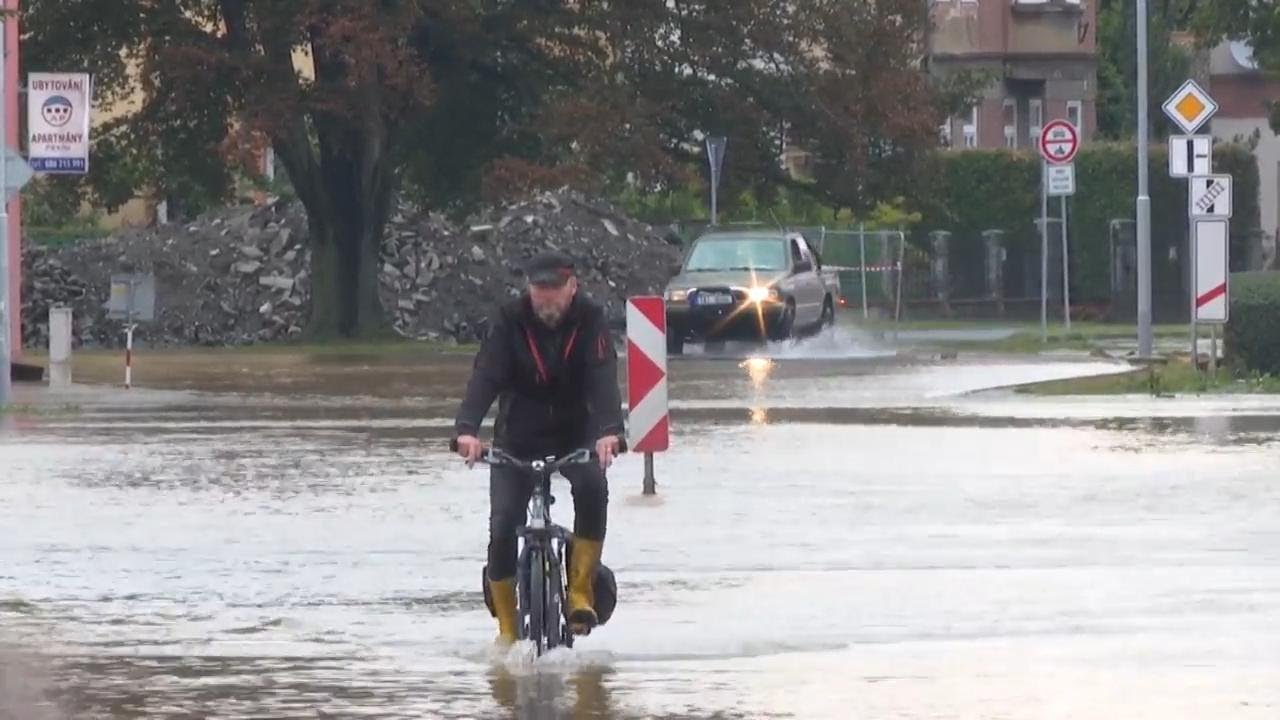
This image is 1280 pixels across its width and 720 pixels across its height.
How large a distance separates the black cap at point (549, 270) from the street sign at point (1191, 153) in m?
20.2

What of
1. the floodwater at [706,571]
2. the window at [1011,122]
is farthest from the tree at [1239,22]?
the window at [1011,122]

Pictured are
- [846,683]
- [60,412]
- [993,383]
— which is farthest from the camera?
[993,383]

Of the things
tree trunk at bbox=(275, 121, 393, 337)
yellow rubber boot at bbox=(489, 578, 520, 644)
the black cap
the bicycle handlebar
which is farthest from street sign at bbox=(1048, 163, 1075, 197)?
the bicycle handlebar

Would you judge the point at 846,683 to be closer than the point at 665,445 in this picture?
Yes

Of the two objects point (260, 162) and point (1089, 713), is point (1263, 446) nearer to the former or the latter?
point (1089, 713)

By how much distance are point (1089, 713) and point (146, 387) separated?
75.0 feet

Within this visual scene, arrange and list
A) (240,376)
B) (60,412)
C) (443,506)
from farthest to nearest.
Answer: (240,376), (60,412), (443,506)

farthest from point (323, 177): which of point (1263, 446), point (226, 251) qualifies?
point (1263, 446)

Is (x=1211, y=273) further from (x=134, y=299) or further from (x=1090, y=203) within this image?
(x=1090, y=203)

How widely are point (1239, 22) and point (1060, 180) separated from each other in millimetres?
7509

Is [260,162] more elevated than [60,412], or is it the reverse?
[260,162]

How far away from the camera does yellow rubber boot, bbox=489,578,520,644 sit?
458 inches

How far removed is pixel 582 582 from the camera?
11.4 metres

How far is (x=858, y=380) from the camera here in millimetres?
31859
